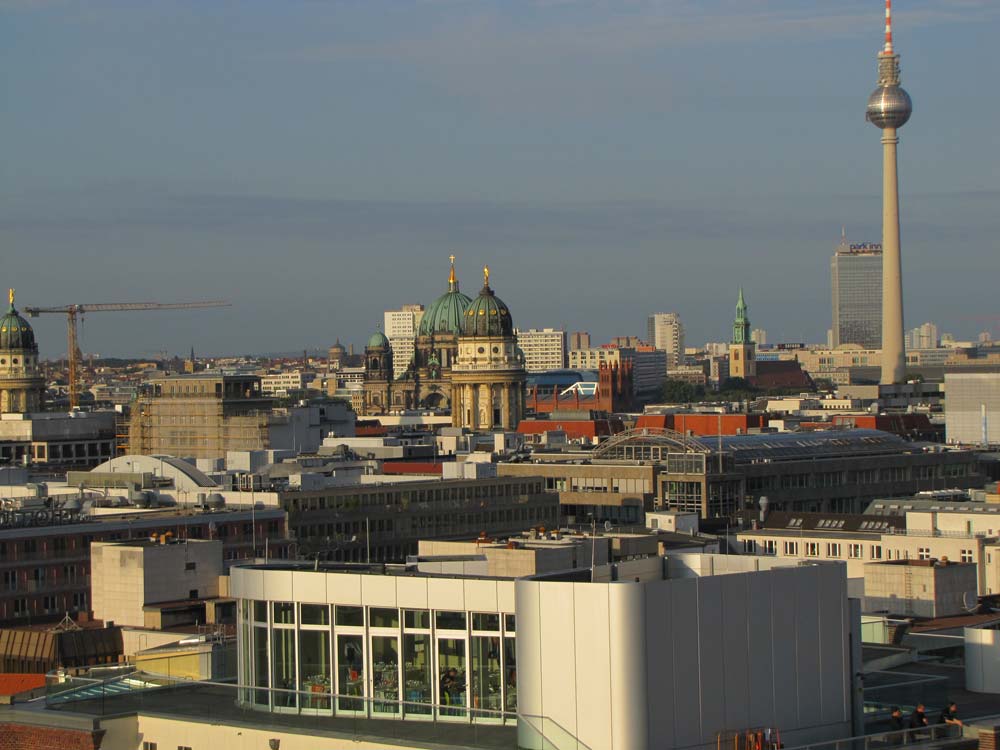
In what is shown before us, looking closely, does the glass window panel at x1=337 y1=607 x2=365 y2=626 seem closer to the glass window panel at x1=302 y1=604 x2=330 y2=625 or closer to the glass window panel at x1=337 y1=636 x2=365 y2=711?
the glass window panel at x1=337 y1=636 x2=365 y2=711

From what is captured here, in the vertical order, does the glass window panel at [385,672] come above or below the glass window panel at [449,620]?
below

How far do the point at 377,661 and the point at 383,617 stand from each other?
55 centimetres

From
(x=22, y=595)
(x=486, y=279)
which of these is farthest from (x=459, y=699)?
(x=486, y=279)

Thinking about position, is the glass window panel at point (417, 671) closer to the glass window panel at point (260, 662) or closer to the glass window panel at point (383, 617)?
the glass window panel at point (383, 617)

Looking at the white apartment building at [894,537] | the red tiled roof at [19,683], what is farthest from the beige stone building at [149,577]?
the red tiled roof at [19,683]

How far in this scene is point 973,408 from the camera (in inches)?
6186

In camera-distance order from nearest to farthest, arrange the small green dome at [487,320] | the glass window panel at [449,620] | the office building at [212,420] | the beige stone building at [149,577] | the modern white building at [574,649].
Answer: the modern white building at [574,649] < the glass window panel at [449,620] < the beige stone building at [149,577] < the office building at [212,420] < the small green dome at [487,320]

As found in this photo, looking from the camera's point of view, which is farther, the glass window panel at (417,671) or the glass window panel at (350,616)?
the glass window panel at (350,616)

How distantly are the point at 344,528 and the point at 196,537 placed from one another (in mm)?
15235

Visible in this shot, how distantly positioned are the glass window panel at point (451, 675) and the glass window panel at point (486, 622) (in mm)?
173

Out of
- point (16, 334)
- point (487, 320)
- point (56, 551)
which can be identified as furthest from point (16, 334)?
point (56, 551)

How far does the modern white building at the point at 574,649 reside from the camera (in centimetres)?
2272

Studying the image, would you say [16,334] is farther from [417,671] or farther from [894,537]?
[417,671]

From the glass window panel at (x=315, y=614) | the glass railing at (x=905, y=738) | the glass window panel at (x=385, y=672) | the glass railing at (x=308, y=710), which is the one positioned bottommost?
the glass railing at (x=905, y=738)
